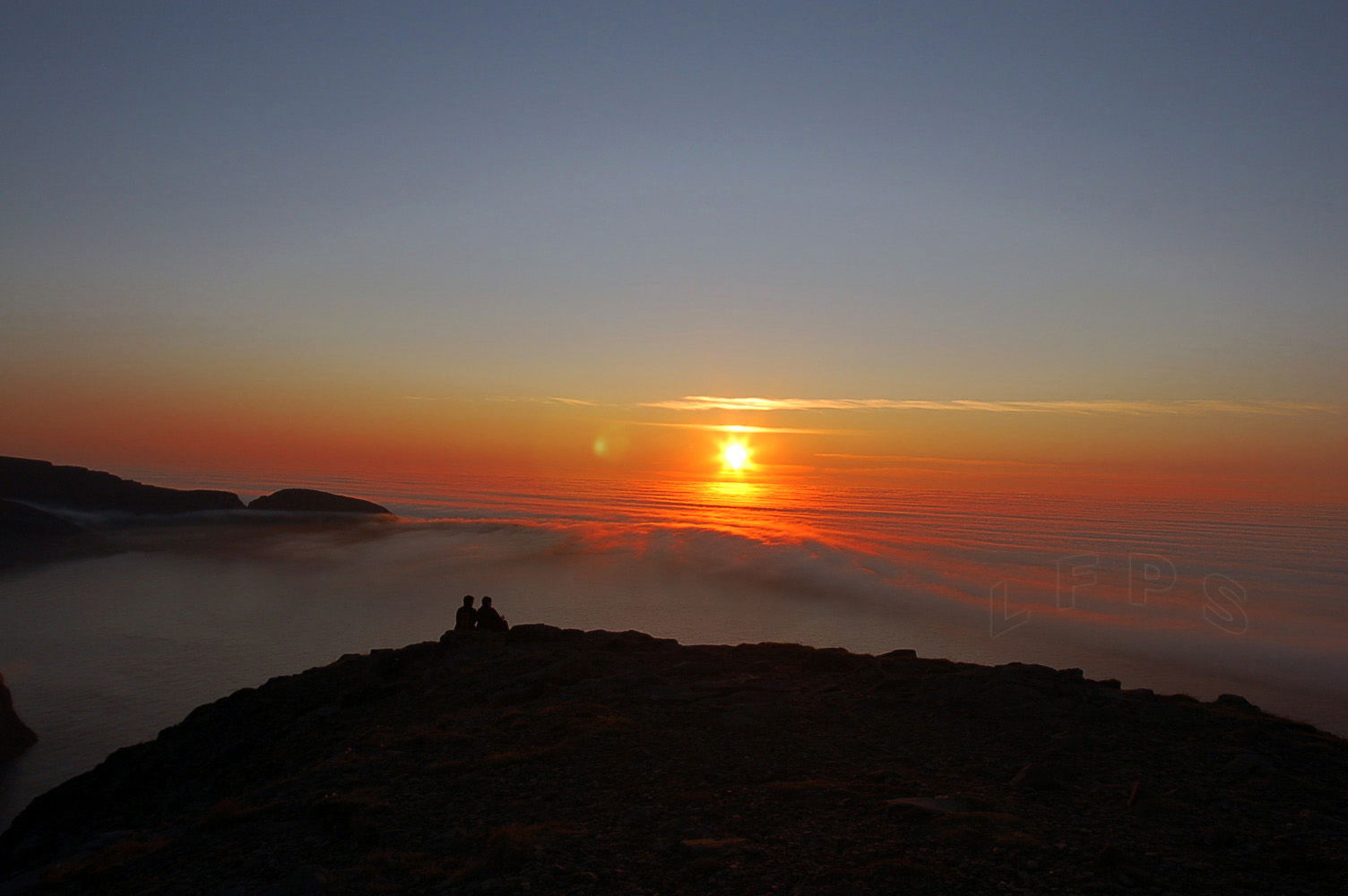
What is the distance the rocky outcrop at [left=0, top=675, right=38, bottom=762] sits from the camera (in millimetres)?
29727

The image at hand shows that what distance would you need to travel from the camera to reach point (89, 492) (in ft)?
419

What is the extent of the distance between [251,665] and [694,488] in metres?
123

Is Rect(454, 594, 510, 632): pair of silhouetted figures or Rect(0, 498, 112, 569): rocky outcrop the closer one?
Rect(454, 594, 510, 632): pair of silhouetted figures

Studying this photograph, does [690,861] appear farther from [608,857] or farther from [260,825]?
[260,825]

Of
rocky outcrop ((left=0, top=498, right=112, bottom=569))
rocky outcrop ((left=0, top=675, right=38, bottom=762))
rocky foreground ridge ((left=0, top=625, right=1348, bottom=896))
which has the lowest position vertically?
rocky outcrop ((left=0, top=675, right=38, bottom=762))

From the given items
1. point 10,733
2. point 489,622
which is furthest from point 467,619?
point 10,733

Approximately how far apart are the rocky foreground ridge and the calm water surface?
15.9m

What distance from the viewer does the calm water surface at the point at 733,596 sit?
3672 centimetres

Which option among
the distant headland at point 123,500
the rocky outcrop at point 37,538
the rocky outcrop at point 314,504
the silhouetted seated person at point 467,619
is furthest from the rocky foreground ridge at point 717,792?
the rocky outcrop at point 314,504

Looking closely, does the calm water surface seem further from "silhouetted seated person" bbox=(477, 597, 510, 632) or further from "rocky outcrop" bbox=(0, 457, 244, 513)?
"rocky outcrop" bbox=(0, 457, 244, 513)

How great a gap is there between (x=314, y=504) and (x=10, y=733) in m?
108

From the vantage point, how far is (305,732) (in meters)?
16.6

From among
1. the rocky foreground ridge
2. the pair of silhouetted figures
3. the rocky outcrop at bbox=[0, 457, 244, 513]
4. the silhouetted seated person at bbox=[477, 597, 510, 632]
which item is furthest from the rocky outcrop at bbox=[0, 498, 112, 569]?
the rocky foreground ridge

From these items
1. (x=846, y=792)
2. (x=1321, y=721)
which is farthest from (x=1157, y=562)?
(x=846, y=792)
